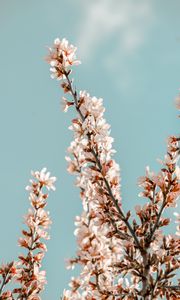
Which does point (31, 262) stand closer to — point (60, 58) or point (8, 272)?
point (8, 272)

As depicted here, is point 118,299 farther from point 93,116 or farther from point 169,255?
point 93,116

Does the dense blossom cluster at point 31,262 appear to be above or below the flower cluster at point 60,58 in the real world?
below

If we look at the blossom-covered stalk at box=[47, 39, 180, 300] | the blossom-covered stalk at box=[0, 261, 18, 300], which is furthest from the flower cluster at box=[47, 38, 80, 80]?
the blossom-covered stalk at box=[0, 261, 18, 300]

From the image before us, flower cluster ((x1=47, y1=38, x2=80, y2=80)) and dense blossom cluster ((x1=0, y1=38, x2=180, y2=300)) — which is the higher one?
flower cluster ((x1=47, y1=38, x2=80, y2=80))

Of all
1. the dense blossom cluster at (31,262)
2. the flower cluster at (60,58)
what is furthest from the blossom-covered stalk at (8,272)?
the flower cluster at (60,58)

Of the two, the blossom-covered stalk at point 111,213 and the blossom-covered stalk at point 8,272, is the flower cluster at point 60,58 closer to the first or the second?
the blossom-covered stalk at point 111,213

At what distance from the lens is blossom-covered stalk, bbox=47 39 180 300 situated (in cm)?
375

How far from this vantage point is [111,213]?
4.02 meters

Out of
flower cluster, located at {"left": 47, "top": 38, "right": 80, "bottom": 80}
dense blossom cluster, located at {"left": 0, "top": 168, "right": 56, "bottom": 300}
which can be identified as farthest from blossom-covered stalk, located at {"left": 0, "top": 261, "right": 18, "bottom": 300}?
flower cluster, located at {"left": 47, "top": 38, "right": 80, "bottom": 80}

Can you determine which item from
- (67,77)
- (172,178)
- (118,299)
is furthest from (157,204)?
(67,77)

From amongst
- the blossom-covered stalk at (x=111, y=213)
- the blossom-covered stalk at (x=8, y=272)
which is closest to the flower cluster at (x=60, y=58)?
the blossom-covered stalk at (x=111, y=213)

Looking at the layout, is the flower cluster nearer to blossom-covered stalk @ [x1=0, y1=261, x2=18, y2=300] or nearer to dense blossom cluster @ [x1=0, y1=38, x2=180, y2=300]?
dense blossom cluster @ [x1=0, y1=38, x2=180, y2=300]

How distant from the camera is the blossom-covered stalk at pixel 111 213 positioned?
3750mm

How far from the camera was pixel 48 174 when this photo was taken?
540cm
